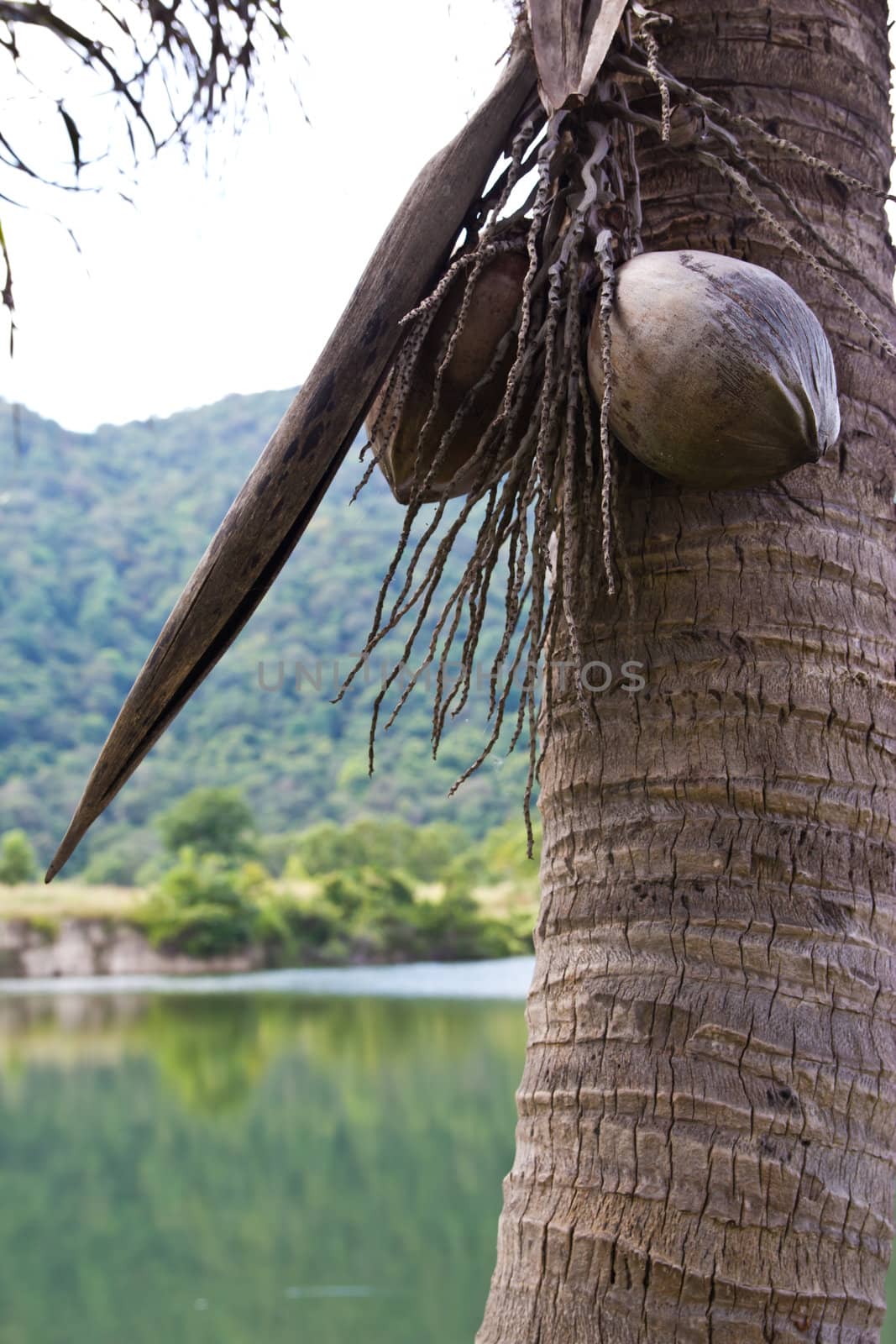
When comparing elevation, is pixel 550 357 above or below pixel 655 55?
below

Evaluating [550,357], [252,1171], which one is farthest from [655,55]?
[252,1171]

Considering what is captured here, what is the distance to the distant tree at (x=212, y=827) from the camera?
1068 inches

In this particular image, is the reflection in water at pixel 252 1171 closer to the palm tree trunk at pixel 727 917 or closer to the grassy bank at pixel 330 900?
the grassy bank at pixel 330 900

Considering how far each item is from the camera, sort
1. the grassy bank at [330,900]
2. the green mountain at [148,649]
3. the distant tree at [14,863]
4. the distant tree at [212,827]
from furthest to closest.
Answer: the green mountain at [148,649] < the distant tree at [212,827] < the distant tree at [14,863] < the grassy bank at [330,900]

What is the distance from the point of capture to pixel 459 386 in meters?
1.29

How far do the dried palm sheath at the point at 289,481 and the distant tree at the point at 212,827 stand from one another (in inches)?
1007

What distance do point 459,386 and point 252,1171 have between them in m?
16.1

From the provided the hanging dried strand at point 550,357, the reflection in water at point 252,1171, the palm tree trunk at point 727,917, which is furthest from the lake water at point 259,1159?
the hanging dried strand at point 550,357

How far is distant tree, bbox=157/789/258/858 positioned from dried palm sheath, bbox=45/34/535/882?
2557 cm

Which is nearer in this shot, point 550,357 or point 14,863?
point 550,357

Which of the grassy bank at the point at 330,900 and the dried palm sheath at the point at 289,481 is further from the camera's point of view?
the grassy bank at the point at 330,900

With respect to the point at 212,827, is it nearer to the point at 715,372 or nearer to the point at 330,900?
the point at 330,900

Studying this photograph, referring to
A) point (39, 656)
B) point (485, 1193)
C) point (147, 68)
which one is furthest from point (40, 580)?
point (147, 68)

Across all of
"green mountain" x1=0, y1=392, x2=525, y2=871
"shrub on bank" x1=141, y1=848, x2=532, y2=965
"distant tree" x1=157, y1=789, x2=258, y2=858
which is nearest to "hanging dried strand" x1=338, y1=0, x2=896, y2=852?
"shrub on bank" x1=141, y1=848, x2=532, y2=965
